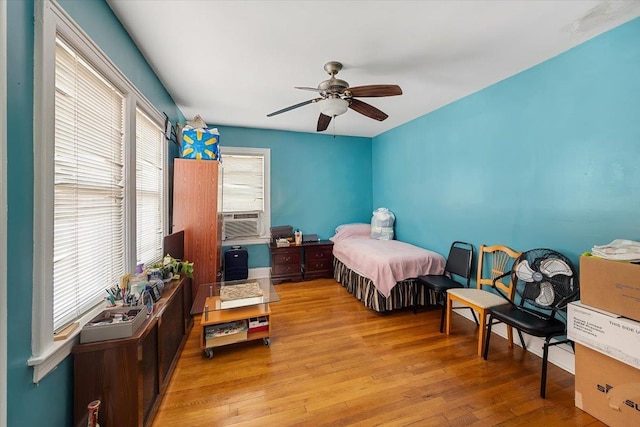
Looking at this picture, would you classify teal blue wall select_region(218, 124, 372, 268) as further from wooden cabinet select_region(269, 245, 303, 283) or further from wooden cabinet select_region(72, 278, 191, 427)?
wooden cabinet select_region(72, 278, 191, 427)

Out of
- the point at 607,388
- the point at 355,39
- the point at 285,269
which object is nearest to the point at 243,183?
the point at 285,269

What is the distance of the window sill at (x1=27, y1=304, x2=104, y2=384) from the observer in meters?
1.03

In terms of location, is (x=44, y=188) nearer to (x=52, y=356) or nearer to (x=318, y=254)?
(x=52, y=356)

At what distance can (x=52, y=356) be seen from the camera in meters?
1.11

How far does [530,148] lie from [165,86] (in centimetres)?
383

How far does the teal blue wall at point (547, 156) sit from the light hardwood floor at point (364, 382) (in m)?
1.12

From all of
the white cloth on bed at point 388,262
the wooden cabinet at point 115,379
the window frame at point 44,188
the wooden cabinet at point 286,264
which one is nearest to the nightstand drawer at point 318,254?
the wooden cabinet at point 286,264

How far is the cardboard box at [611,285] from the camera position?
1.46 meters

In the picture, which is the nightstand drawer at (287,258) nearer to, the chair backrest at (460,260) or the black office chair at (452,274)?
the black office chair at (452,274)

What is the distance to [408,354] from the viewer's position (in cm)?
233

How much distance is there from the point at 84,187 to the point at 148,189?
3.70 ft

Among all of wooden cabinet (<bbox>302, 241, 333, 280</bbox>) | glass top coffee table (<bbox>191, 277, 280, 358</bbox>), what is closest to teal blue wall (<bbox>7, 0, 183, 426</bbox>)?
glass top coffee table (<bbox>191, 277, 280, 358</bbox>)

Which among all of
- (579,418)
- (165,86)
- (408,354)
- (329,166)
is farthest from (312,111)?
(579,418)

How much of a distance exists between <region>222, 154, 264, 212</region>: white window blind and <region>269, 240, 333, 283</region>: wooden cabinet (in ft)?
2.92
